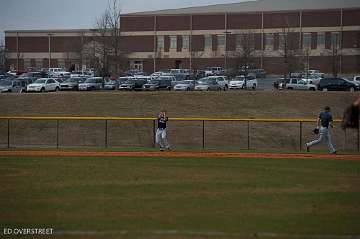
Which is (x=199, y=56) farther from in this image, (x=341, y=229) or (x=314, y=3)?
(x=341, y=229)

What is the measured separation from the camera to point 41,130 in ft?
119

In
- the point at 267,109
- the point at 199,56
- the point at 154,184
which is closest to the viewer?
the point at 154,184

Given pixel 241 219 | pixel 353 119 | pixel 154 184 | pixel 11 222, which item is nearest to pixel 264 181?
pixel 154 184

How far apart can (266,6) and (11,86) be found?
156 feet

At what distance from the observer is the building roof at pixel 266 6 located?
8700 centimetres

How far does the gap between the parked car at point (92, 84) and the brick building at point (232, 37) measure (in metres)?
24.3

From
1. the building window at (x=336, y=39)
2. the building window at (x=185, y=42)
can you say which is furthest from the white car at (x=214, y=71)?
the building window at (x=336, y=39)

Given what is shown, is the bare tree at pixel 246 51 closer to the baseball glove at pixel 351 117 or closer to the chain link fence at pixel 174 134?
the chain link fence at pixel 174 134

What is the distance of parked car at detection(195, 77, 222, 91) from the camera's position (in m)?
54.5

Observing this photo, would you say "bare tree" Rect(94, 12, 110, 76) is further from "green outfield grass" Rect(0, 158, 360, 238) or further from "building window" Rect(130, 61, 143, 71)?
"green outfield grass" Rect(0, 158, 360, 238)

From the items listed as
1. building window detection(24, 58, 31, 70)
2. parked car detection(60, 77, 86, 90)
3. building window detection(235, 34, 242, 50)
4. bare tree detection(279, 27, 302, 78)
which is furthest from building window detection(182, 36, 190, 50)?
parked car detection(60, 77, 86, 90)

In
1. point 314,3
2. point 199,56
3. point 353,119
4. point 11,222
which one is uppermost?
point 314,3

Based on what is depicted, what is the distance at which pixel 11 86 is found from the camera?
54625 mm

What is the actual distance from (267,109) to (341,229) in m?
32.9
